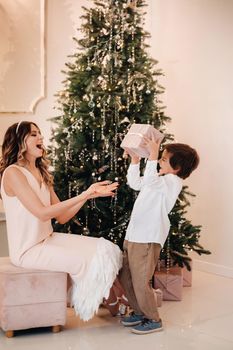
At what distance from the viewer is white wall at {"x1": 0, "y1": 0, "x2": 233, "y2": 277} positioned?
204 inches

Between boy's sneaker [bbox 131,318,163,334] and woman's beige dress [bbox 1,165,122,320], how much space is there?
0.31 meters

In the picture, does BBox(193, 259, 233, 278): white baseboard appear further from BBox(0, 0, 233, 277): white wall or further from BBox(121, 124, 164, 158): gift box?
BBox(121, 124, 164, 158): gift box

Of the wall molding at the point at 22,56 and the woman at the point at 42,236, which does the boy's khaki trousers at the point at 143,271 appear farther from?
the wall molding at the point at 22,56

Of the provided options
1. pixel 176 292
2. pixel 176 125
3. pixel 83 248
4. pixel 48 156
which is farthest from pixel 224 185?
pixel 83 248

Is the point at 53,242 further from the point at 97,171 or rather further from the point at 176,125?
the point at 176,125

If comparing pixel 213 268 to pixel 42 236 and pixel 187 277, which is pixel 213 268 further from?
pixel 42 236

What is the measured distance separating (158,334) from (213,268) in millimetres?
1808

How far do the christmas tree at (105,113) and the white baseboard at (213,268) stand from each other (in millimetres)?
1031

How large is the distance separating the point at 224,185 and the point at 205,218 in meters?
0.39

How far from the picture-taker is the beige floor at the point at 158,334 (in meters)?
3.42

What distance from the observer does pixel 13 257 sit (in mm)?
3629

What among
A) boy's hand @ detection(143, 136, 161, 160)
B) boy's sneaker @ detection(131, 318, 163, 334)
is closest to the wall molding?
boy's hand @ detection(143, 136, 161, 160)

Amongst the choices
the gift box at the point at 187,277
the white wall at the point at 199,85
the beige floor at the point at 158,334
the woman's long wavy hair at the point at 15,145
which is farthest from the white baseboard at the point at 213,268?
the woman's long wavy hair at the point at 15,145

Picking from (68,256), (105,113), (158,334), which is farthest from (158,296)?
(105,113)
